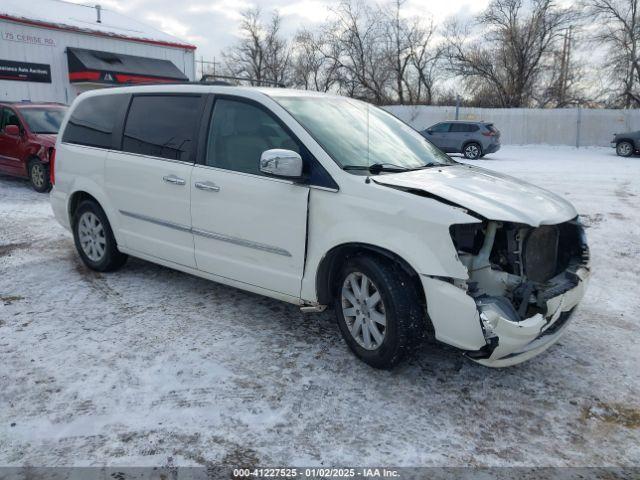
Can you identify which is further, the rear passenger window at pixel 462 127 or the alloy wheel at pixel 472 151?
the rear passenger window at pixel 462 127

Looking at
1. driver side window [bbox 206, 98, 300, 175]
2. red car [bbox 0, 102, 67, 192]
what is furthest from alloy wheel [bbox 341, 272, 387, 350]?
red car [bbox 0, 102, 67, 192]

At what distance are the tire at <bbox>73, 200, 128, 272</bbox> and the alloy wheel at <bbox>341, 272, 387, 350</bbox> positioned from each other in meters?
2.76

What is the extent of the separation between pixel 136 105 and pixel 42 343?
7.43ft

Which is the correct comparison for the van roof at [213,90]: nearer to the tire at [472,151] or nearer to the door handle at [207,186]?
the door handle at [207,186]

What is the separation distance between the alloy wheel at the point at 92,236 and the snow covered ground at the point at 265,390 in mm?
433

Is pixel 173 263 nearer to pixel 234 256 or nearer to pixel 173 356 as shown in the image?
pixel 234 256

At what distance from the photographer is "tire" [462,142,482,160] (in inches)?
841

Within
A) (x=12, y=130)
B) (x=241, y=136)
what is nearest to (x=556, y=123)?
(x=12, y=130)

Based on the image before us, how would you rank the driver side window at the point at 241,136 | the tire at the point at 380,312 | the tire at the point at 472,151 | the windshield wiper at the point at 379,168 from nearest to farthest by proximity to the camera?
the tire at the point at 380,312, the windshield wiper at the point at 379,168, the driver side window at the point at 241,136, the tire at the point at 472,151

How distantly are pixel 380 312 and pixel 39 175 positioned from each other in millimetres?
9076

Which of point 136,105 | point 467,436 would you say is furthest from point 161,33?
point 467,436

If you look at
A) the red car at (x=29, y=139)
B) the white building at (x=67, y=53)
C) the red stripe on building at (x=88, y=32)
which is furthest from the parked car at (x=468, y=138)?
the red car at (x=29, y=139)

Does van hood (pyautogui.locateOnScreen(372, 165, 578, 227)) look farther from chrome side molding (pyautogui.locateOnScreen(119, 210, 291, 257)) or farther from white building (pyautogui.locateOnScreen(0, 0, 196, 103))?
white building (pyautogui.locateOnScreen(0, 0, 196, 103))

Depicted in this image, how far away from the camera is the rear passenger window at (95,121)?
5.12 metres
